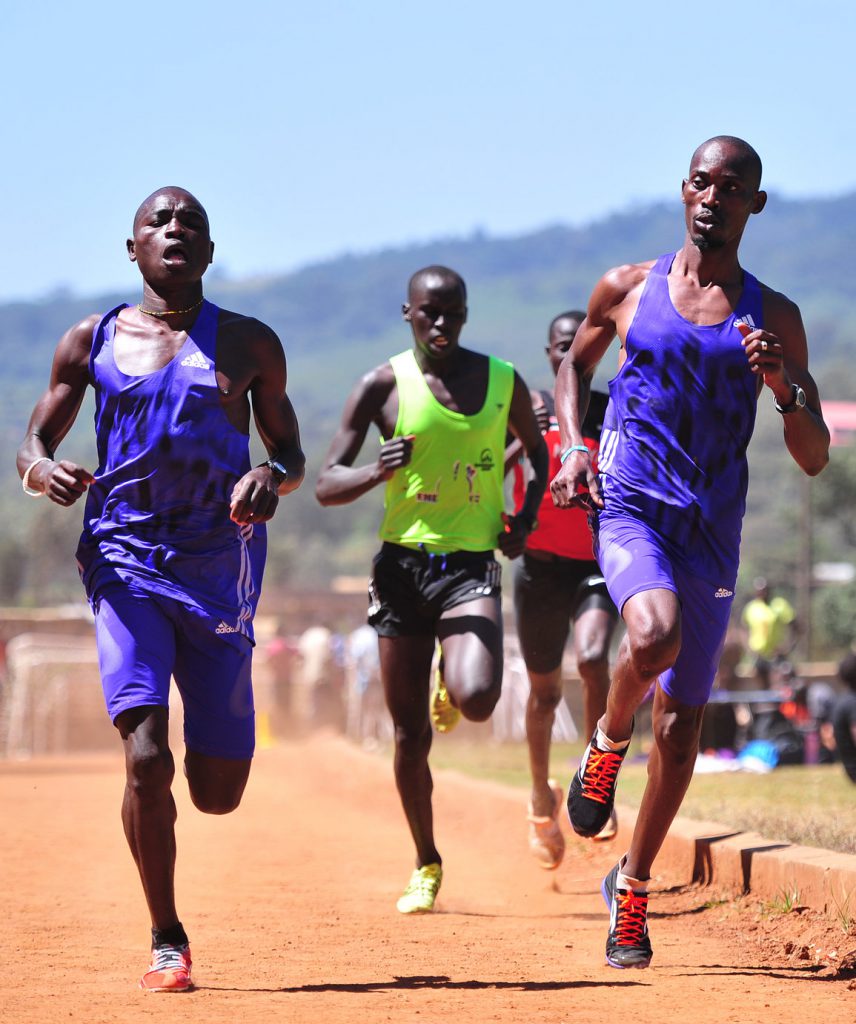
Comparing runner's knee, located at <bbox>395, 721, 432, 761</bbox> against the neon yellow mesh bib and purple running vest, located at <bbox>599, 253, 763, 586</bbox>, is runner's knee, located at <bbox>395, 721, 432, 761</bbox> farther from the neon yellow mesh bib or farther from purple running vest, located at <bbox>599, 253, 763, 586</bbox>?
purple running vest, located at <bbox>599, 253, 763, 586</bbox>

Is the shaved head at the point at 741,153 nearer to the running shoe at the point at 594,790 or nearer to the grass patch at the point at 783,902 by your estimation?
the running shoe at the point at 594,790

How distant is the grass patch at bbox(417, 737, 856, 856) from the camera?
8.10 metres

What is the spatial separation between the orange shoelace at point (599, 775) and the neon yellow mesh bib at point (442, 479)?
5.65 feet

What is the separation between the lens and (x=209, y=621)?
5531mm

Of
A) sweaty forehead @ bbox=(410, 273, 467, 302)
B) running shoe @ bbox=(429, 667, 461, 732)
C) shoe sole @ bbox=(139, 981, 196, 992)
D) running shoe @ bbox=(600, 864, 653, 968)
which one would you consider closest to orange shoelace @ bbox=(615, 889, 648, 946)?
running shoe @ bbox=(600, 864, 653, 968)

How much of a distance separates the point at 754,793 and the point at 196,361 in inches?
297

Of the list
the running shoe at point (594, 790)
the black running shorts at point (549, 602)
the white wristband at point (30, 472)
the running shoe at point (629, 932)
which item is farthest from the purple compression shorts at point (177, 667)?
the black running shorts at point (549, 602)

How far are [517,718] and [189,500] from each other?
20.2 meters

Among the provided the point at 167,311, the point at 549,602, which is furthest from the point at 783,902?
the point at 167,311

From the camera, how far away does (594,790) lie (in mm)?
5711

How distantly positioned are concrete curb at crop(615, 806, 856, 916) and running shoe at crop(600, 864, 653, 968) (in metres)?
0.96

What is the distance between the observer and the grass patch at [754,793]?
8102mm

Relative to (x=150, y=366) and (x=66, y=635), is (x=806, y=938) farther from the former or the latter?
(x=66, y=635)

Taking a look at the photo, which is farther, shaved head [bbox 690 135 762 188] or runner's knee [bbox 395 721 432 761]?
runner's knee [bbox 395 721 432 761]
